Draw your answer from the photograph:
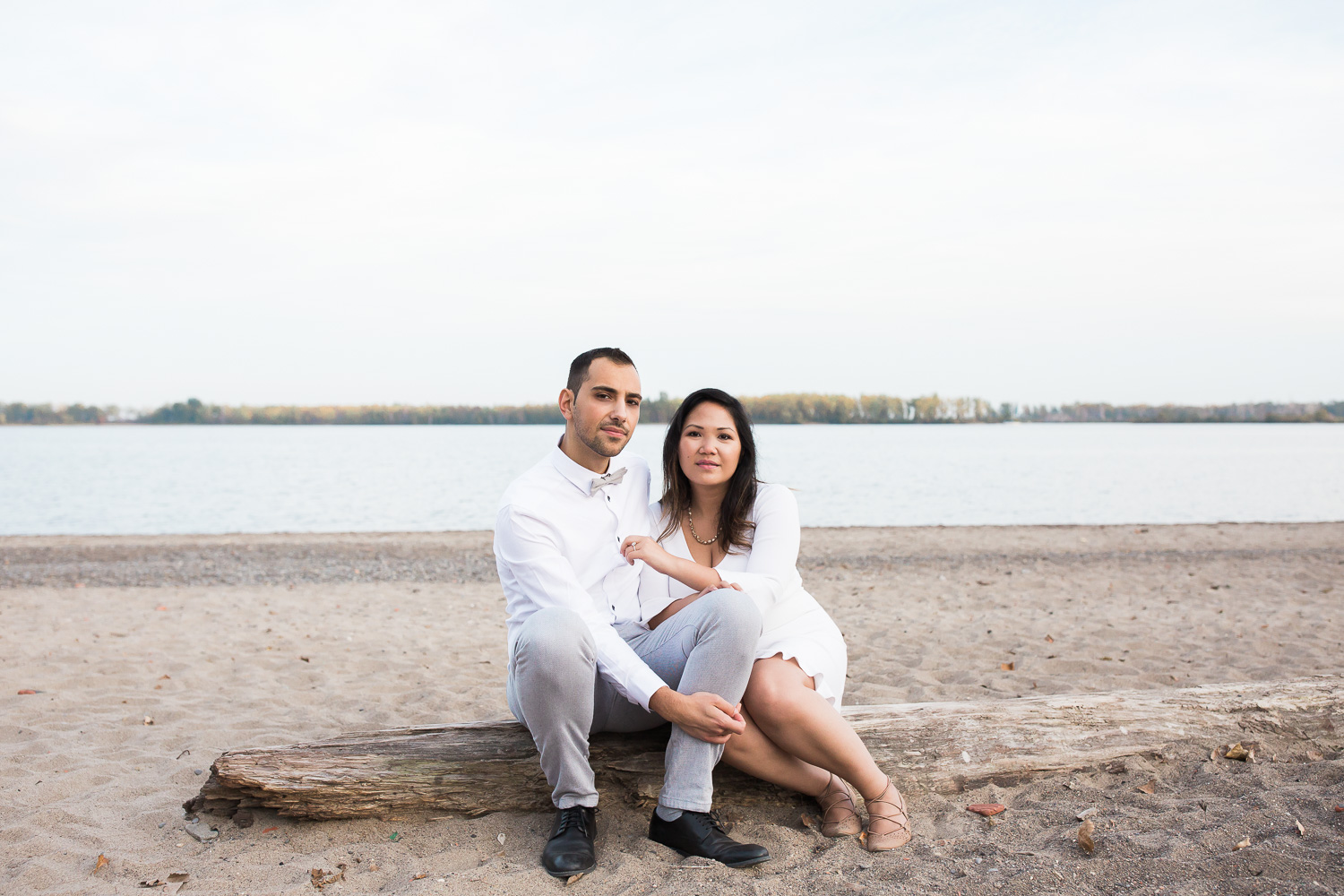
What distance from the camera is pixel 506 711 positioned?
4.93 metres

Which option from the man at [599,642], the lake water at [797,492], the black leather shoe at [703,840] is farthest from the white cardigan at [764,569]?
the lake water at [797,492]

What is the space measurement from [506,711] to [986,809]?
2.80 metres

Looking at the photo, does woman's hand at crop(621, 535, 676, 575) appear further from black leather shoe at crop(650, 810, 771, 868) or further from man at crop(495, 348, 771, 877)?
black leather shoe at crop(650, 810, 771, 868)

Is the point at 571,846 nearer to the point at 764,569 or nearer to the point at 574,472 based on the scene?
the point at 764,569

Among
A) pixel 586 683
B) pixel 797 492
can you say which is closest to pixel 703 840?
pixel 586 683

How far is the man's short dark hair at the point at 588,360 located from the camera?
329 centimetres

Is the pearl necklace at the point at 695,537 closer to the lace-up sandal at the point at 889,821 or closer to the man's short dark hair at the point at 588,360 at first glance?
the man's short dark hair at the point at 588,360

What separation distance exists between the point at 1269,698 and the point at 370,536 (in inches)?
543

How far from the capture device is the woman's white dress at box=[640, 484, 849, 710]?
3160 millimetres

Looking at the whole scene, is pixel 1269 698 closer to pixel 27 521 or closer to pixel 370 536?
pixel 370 536

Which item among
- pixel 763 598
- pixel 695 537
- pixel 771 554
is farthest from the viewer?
pixel 695 537

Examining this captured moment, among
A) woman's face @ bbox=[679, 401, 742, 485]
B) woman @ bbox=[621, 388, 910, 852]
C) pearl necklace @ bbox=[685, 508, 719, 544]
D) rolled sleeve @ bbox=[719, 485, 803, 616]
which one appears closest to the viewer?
woman @ bbox=[621, 388, 910, 852]

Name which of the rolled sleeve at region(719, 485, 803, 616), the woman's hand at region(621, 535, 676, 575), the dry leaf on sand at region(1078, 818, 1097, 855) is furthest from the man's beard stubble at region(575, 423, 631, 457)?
the dry leaf on sand at region(1078, 818, 1097, 855)

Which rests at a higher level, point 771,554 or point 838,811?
point 771,554
